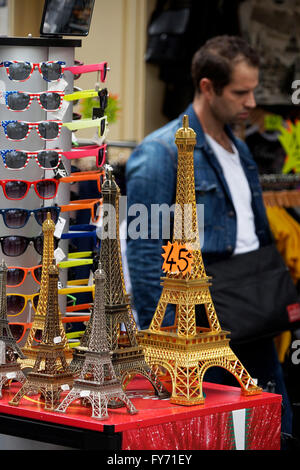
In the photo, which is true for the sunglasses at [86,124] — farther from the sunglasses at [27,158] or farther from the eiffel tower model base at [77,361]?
the eiffel tower model base at [77,361]

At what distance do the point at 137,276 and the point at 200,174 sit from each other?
452mm

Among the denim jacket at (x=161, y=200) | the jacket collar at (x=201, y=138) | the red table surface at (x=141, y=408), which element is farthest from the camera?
the jacket collar at (x=201, y=138)

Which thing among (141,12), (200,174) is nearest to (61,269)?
(200,174)

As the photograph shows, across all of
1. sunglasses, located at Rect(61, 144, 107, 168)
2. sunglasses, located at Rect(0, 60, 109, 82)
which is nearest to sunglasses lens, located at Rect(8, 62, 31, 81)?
sunglasses, located at Rect(0, 60, 109, 82)

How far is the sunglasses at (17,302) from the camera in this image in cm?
223

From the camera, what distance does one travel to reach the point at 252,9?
527 cm

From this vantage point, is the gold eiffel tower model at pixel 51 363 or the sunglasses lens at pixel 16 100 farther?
the sunglasses lens at pixel 16 100

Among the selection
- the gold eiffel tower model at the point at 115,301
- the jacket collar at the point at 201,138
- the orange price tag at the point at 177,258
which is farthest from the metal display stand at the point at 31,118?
the jacket collar at the point at 201,138

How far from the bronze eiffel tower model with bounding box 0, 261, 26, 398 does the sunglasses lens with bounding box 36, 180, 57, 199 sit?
220 millimetres

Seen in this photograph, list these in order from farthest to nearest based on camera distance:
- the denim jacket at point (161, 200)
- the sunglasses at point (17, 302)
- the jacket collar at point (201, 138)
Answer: the jacket collar at point (201, 138) → the denim jacket at point (161, 200) → the sunglasses at point (17, 302)

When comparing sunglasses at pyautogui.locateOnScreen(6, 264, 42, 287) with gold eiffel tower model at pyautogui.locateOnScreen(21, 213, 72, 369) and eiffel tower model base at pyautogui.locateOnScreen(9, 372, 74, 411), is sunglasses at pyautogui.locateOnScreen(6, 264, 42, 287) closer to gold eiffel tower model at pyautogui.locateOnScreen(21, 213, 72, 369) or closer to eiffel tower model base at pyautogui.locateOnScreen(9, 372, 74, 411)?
gold eiffel tower model at pyautogui.locateOnScreen(21, 213, 72, 369)

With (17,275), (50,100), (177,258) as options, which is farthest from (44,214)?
(177,258)

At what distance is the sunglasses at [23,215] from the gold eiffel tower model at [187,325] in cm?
33

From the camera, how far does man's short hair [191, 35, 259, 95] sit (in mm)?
3621
